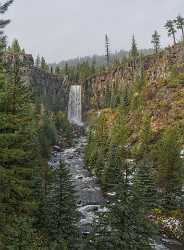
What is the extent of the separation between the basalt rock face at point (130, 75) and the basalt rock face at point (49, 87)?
30.9ft

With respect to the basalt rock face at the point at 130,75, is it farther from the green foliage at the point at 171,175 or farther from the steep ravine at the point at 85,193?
the green foliage at the point at 171,175

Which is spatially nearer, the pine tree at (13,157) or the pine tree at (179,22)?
the pine tree at (13,157)

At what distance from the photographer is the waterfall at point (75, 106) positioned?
13946 centimetres

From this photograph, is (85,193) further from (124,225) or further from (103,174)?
(124,225)

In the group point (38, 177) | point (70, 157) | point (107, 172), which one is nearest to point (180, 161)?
point (107, 172)

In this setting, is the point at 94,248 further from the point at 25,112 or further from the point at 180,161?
the point at 180,161

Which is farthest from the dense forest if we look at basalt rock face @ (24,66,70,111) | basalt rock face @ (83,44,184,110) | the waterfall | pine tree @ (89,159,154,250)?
the waterfall

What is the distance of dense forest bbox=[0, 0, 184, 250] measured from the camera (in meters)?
17.8

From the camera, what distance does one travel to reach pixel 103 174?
181 ft

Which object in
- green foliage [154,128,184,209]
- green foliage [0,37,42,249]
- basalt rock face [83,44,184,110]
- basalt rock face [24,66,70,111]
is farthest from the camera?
basalt rock face [24,66,70,111]

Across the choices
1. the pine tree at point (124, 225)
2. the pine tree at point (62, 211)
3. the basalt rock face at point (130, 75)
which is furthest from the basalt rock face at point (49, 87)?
the pine tree at point (124, 225)

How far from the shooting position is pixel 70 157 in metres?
85.3

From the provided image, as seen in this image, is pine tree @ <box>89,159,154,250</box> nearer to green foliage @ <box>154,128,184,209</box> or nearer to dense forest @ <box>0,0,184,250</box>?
dense forest @ <box>0,0,184,250</box>

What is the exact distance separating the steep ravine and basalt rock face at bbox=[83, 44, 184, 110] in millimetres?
33940
